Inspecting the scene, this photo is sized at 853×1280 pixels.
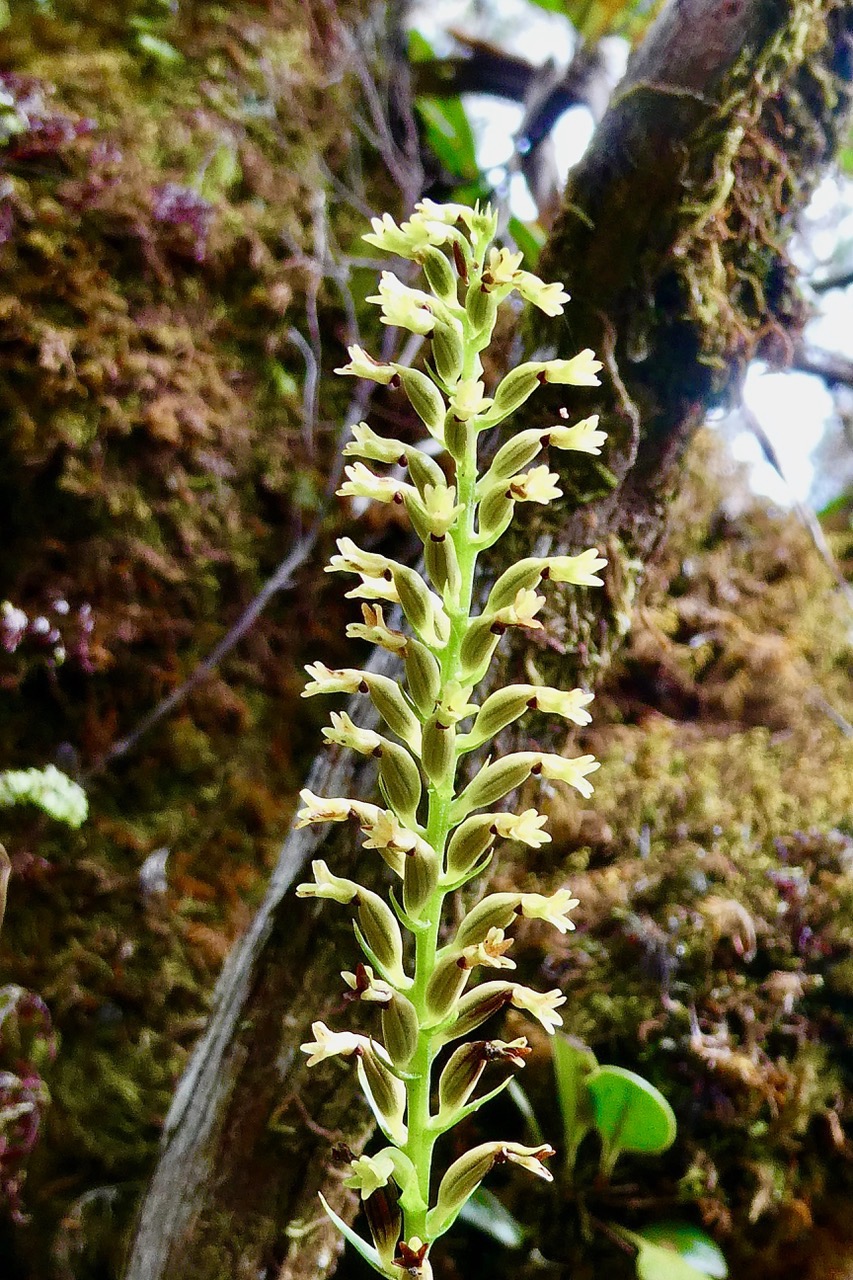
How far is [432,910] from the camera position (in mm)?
1034

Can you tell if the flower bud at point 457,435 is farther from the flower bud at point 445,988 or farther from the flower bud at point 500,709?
the flower bud at point 445,988

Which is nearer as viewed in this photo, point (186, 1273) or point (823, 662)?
point (186, 1273)

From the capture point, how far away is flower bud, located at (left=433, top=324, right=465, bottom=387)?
3.77 feet

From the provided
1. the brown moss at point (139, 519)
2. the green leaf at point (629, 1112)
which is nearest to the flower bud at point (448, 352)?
the green leaf at point (629, 1112)

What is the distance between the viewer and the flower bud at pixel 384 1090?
101cm

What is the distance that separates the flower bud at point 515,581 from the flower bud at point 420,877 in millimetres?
345

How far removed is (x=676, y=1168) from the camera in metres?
1.81

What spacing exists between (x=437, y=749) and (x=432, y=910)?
0.20 m

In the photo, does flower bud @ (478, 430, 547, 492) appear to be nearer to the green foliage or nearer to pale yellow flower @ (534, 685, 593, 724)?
pale yellow flower @ (534, 685, 593, 724)

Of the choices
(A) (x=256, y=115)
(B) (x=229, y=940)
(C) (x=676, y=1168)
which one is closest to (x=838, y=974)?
(C) (x=676, y=1168)

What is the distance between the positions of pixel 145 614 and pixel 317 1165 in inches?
56.3

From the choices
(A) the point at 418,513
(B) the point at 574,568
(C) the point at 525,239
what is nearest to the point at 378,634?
(A) the point at 418,513

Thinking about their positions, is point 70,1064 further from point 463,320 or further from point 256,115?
point 256,115

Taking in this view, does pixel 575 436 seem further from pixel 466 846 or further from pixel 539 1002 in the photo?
Result: pixel 539 1002
